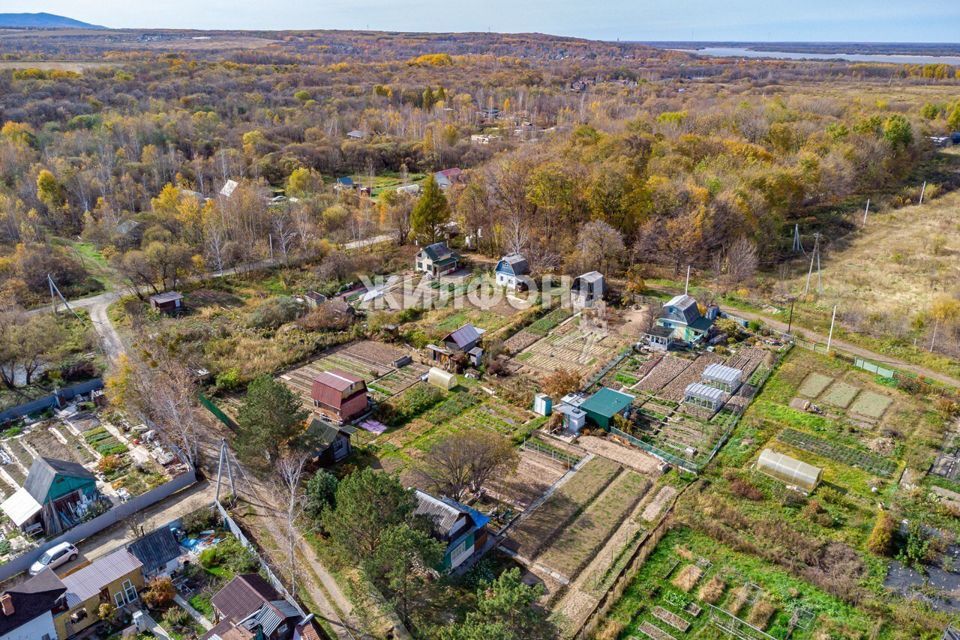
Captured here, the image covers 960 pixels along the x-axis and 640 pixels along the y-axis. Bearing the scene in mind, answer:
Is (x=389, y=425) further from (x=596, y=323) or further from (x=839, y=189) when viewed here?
(x=839, y=189)

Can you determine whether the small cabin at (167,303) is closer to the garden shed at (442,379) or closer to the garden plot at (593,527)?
the garden shed at (442,379)

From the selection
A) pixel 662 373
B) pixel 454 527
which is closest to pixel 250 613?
pixel 454 527

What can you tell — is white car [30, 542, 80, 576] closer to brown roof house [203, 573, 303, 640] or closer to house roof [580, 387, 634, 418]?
brown roof house [203, 573, 303, 640]

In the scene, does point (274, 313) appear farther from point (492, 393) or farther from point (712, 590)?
point (712, 590)

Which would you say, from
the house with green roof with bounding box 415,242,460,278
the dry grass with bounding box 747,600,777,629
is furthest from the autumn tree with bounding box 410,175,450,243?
the dry grass with bounding box 747,600,777,629

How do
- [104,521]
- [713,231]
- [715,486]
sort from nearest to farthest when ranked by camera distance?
1. [104,521]
2. [715,486]
3. [713,231]

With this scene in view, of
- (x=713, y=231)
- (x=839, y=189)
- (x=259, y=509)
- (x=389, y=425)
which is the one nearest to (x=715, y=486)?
(x=389, y=425)
